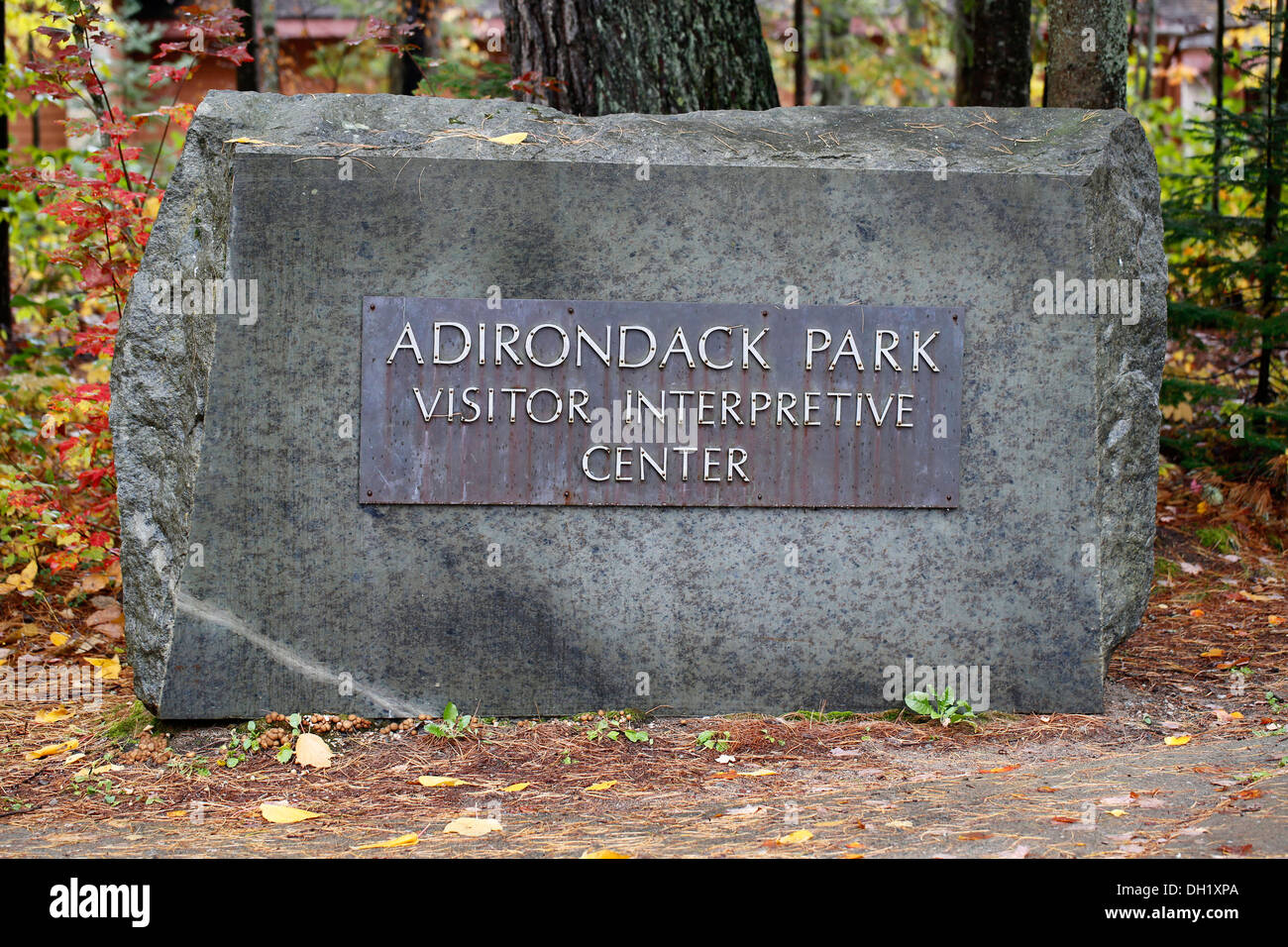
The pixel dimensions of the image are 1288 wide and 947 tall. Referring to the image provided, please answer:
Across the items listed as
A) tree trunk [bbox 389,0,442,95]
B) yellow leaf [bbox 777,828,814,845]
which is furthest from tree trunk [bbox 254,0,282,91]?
yellow leaf [bbox 777,828,814,845]

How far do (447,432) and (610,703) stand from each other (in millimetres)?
1141

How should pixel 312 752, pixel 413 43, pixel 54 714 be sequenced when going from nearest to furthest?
pixel 312 752, pixel 54 714, pixel 413 43

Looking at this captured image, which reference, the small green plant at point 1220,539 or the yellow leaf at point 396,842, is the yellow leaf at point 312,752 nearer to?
the yellow leaf at point 396,842

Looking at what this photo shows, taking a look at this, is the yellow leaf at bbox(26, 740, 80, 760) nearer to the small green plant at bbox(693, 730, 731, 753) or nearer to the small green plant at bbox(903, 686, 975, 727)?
the small green plant at bbox(693, 730, 731, 753)

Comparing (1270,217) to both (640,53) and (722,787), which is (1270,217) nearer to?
(640,53)

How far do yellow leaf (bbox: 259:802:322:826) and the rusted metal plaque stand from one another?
43.3 inches

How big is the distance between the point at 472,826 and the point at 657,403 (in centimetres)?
161

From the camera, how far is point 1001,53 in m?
7.41

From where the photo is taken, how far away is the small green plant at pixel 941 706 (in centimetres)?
395

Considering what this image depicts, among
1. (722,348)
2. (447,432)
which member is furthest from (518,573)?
(722,348)

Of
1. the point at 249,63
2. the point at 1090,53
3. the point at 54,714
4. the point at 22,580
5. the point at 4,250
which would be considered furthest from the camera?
the point at 249,63

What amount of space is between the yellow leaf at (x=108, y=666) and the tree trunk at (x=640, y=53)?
3273 mm

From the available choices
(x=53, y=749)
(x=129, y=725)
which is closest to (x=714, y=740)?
(x=129, y=725)

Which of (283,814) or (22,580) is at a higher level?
(22,580)
